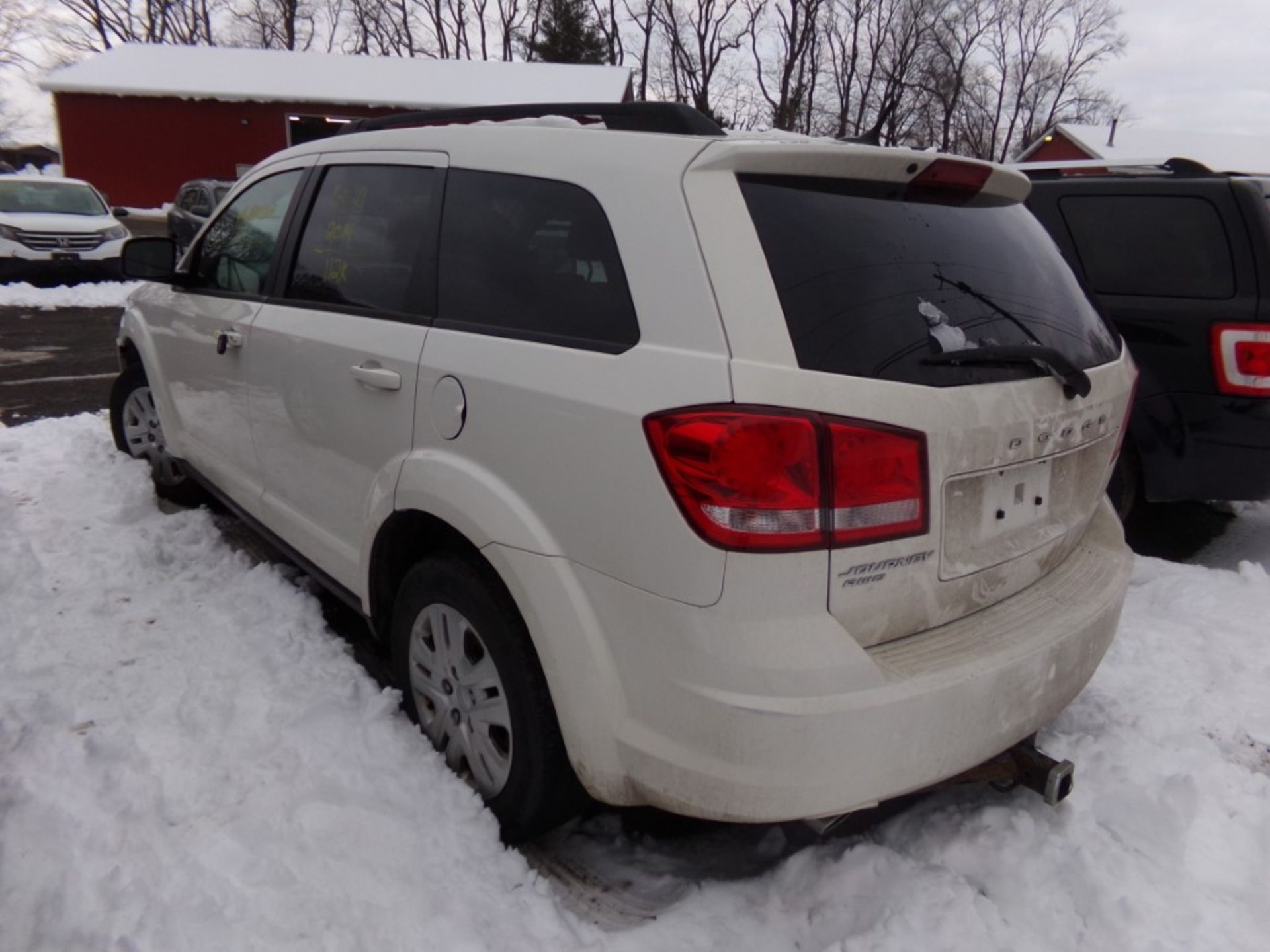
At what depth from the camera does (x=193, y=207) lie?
56.7ft

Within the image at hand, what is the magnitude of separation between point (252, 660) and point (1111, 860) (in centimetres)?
263

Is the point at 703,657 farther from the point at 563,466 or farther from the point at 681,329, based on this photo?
the point at 681,329

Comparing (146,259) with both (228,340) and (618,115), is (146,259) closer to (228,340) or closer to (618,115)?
(228,340)

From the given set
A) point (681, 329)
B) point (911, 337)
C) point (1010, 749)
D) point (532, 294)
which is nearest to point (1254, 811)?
point (1010, 749)

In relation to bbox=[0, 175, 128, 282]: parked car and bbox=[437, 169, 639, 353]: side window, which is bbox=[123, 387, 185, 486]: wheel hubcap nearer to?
bbox=[437, 169, 639, 353]: side window

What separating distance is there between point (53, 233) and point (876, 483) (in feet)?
52.2

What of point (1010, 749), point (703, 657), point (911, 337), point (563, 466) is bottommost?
point (1010, 749)

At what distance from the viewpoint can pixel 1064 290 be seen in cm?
260

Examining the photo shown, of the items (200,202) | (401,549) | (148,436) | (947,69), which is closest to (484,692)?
(401,549)

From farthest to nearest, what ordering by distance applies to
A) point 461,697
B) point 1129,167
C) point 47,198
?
point 47,198 < point 1129,167 < point 461,697

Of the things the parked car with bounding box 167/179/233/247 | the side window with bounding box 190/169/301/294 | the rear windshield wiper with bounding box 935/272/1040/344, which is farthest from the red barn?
the rear windshield wiper with bounding box 935/272/1040/344

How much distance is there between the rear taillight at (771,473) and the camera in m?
1.81

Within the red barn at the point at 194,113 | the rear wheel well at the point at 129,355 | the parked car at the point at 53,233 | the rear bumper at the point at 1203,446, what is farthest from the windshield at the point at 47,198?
the rear bumper at the point at 1203,446

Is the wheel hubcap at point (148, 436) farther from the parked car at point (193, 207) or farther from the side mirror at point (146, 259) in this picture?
the parked car at point (193, 207)
